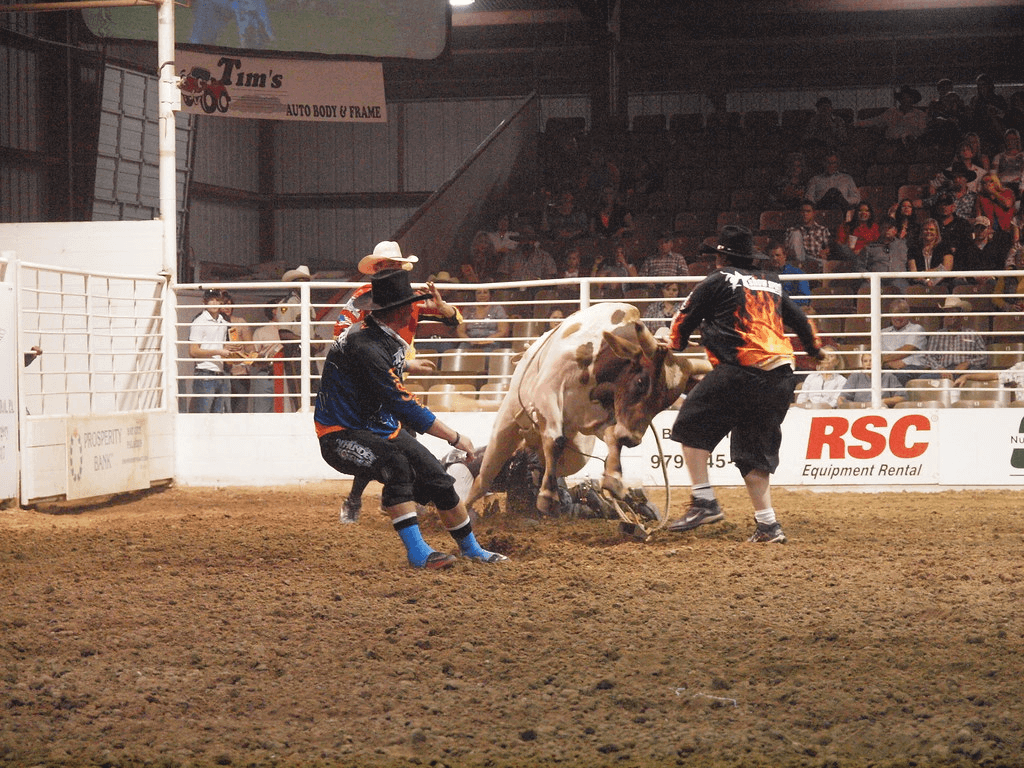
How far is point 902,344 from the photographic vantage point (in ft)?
35.4

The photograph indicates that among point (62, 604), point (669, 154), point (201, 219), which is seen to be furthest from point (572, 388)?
point (201, 219)

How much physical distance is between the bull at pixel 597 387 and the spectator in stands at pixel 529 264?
24.9 ft

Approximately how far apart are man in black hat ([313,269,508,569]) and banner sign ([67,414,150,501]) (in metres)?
3.96

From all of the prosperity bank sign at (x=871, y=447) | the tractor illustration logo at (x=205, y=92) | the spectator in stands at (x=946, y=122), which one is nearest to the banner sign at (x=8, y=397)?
the tractor illustration logo at (x=205, y=92)

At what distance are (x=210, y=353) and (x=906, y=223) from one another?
27.1ft

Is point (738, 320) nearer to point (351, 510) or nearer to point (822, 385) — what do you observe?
point (351, 510)

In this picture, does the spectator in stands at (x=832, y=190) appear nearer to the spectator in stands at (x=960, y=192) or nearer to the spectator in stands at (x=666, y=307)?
the spectator in stands at (x=960, y=192)

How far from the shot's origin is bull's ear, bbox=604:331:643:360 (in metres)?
6.81

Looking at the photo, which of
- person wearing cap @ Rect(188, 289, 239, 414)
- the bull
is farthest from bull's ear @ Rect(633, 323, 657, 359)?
person wearing cap @ Rect(188, 289, 239, 414)

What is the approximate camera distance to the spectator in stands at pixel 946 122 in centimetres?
1622

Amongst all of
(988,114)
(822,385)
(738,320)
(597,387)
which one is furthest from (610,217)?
(738,320)

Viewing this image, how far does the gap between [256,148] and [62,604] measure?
18.1 meters

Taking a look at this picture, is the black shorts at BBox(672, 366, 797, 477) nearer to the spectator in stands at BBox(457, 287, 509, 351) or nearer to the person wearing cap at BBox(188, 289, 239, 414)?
the spectator in stands at BBox(457, 287, 509, 351)

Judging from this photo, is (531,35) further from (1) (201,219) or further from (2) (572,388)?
(2) (572,388)
